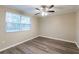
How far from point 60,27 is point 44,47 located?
57 centimetres

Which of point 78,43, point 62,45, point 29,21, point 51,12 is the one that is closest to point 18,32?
point 29,21

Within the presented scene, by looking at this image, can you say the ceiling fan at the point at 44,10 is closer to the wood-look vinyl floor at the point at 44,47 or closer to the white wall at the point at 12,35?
the white wall at the point at 12,35

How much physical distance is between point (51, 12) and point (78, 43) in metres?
0.87

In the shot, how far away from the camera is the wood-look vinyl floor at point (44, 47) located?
123 cm

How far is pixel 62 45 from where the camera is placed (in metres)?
1.33

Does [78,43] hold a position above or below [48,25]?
below

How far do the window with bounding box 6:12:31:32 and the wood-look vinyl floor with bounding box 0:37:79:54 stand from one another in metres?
0.37

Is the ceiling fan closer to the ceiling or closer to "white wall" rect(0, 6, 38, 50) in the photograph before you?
the ceiling

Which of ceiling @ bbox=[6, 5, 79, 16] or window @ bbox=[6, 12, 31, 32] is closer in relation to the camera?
ceiling @ bbox=[6, 5, 79, 16]

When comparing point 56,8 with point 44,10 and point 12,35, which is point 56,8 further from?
point 12,35

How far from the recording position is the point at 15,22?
4.27 ft

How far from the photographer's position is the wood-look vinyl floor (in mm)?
1229

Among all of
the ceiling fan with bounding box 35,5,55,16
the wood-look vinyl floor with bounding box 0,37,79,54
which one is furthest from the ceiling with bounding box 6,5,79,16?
the wood-look vinyl floor with bounding box 0,37,79,54
